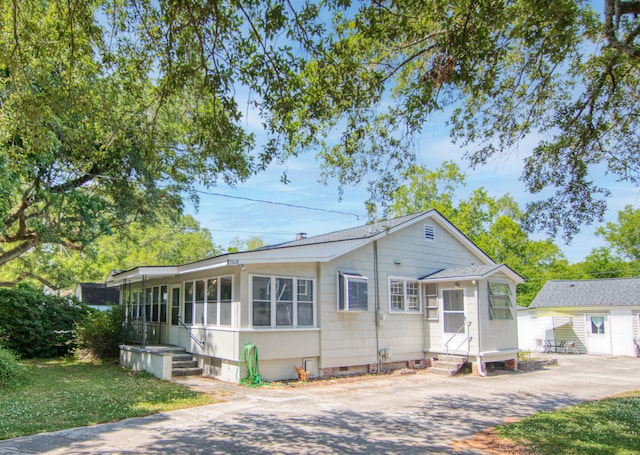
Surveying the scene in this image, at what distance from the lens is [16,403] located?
8648 mm

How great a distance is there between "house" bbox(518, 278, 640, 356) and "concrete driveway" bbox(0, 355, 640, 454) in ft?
34.8

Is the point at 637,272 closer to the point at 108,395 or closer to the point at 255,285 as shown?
the point at 255,285

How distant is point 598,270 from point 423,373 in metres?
30.7

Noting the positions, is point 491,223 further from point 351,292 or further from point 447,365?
point 351,292

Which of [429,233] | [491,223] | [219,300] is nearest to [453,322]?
[429,233]

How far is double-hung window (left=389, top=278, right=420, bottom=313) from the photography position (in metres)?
14.9

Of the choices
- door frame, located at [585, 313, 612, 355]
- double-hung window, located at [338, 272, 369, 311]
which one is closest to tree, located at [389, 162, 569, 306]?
door frame, located at [585, 313, 612, 355]

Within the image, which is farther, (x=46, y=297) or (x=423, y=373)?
(x=46, y=297)

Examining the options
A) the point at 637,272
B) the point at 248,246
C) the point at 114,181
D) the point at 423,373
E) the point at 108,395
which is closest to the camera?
the point at 108,395

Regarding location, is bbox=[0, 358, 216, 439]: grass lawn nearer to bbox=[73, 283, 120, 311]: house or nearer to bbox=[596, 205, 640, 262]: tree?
bbox=[73, 283, 120, 311]: house

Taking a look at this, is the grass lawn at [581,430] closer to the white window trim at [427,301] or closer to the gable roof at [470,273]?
the gable roof at [470,273]

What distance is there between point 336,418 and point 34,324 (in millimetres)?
13671

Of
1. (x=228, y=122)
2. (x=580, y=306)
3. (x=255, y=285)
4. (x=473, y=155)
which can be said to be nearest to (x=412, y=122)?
(x=473, y=155)

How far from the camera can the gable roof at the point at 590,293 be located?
868 inches
